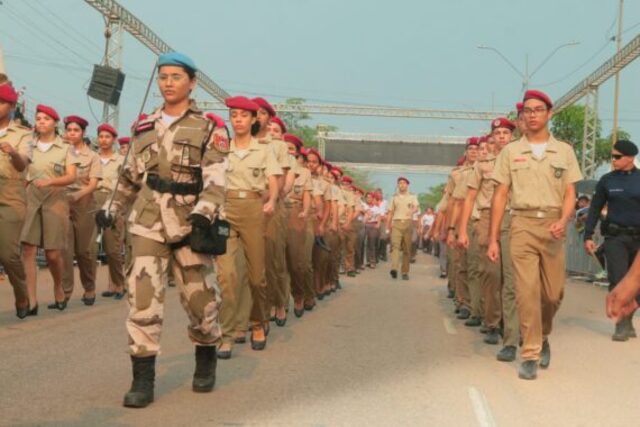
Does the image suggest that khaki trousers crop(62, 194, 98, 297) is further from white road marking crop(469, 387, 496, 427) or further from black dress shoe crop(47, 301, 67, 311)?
white road marking crop(469, 387, 496, 427)

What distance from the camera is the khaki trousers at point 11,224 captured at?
9.76 meters

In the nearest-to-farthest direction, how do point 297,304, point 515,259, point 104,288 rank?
point 515,259 → point 297,304 → point 104,288

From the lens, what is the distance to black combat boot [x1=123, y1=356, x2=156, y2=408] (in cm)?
604

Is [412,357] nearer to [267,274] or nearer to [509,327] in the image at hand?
[509,327]

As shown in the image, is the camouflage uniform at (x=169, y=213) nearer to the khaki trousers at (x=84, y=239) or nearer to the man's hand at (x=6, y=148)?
the man's hand at (x=6, y=148)

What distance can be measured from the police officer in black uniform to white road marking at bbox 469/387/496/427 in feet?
12.9

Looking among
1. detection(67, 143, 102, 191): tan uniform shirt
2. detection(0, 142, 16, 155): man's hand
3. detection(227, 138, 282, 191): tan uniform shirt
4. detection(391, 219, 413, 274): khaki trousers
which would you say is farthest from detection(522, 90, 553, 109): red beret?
detection(391, 219, 413, 274): khaki trousers

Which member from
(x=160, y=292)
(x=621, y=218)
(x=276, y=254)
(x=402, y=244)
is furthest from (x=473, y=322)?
(x=402, y=244)

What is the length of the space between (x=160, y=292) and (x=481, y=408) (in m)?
2.10

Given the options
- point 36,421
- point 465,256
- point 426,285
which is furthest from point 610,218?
point 426,285

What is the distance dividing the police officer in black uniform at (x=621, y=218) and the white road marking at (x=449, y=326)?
163 centimetres

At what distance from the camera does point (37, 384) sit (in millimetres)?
6656

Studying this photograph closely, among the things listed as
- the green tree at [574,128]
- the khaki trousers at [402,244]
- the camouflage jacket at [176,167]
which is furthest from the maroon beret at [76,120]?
the green tree at [574,128]

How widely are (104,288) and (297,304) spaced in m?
3.78
